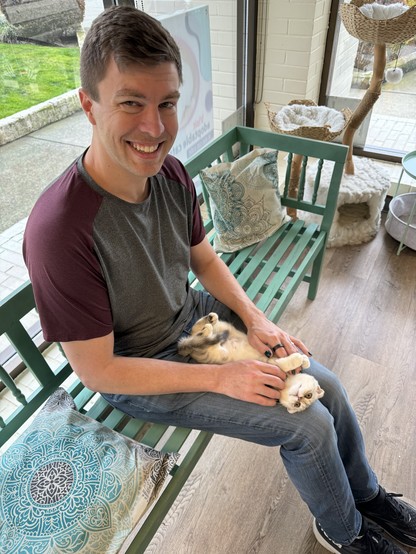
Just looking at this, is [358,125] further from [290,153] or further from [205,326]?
[205,326]

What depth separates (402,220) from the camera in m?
2.59

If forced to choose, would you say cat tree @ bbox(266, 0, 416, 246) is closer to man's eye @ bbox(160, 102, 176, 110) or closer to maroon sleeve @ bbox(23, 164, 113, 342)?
man's eye @ bbox(160, 102, 176, 110)

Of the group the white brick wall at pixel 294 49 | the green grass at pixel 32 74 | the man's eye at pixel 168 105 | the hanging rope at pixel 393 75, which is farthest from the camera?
the white brick wall at pixel 294 49

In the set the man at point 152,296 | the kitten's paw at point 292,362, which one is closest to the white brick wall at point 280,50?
the man at point 152,296

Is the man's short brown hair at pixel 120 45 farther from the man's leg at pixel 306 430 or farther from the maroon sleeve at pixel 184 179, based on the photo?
the man's leg at pixel 306 430

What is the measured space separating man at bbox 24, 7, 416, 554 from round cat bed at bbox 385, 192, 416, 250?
160cm

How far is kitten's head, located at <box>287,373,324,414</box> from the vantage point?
1.04 metres

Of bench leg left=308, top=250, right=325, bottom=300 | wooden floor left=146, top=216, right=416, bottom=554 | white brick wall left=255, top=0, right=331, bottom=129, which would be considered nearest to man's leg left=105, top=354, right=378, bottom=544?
wooden floor left=146, top=216, right=416, bottom=554

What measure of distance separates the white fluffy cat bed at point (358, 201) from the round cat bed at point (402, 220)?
87mm

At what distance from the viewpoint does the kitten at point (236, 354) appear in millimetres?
1050

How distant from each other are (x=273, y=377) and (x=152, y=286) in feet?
1.35

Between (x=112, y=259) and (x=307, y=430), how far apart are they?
2.18 feet

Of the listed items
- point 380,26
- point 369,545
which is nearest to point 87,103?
point 369,545

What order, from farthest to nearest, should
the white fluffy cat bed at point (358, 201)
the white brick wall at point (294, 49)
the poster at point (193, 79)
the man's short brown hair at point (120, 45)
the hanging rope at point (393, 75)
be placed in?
the white brick wall at point (294, 49)
the hanging rope at point (393, 75)
the white fluffy cat bed at point (358, 201)
the poster at point (193, 79)
the man's short brown hair at point (120, 45)
